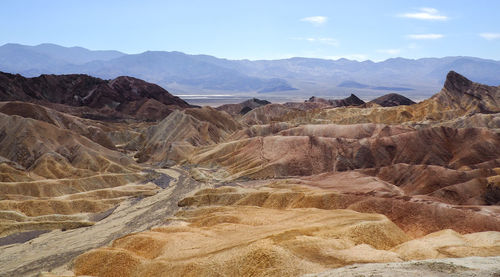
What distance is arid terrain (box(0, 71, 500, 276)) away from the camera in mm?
29672

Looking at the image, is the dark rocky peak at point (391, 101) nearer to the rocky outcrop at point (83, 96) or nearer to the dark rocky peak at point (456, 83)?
the dark rocky peak at point (456, 83)

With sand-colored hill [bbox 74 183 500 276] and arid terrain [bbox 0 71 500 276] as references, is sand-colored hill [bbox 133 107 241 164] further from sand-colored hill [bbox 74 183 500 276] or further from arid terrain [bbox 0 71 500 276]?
sand-colored hill [bbox 74 183 500 276]

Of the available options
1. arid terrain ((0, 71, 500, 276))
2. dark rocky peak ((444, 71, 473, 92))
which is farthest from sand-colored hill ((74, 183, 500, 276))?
dark rocky peak ((444, 71, 473, 92))

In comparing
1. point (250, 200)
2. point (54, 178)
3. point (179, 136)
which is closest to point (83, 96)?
point (179, 136)

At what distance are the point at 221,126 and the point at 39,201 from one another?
8571cm

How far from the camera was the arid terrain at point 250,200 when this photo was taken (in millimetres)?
29672

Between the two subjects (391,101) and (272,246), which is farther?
(391,101)

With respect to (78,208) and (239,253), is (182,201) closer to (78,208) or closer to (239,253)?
(78,208)

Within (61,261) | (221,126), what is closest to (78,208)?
(61,261)

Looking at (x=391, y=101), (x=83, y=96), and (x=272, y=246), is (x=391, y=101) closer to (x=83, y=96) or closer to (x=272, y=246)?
(x=83, y=96)

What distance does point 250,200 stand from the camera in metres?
55.8

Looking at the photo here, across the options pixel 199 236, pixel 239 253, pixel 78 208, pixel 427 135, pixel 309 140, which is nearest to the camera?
pixel 239 253

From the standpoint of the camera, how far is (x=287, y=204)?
5316 centimetres

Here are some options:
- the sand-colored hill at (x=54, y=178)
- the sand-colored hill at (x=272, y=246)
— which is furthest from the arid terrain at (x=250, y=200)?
the sand-colored hill at (x=54, y=178)
